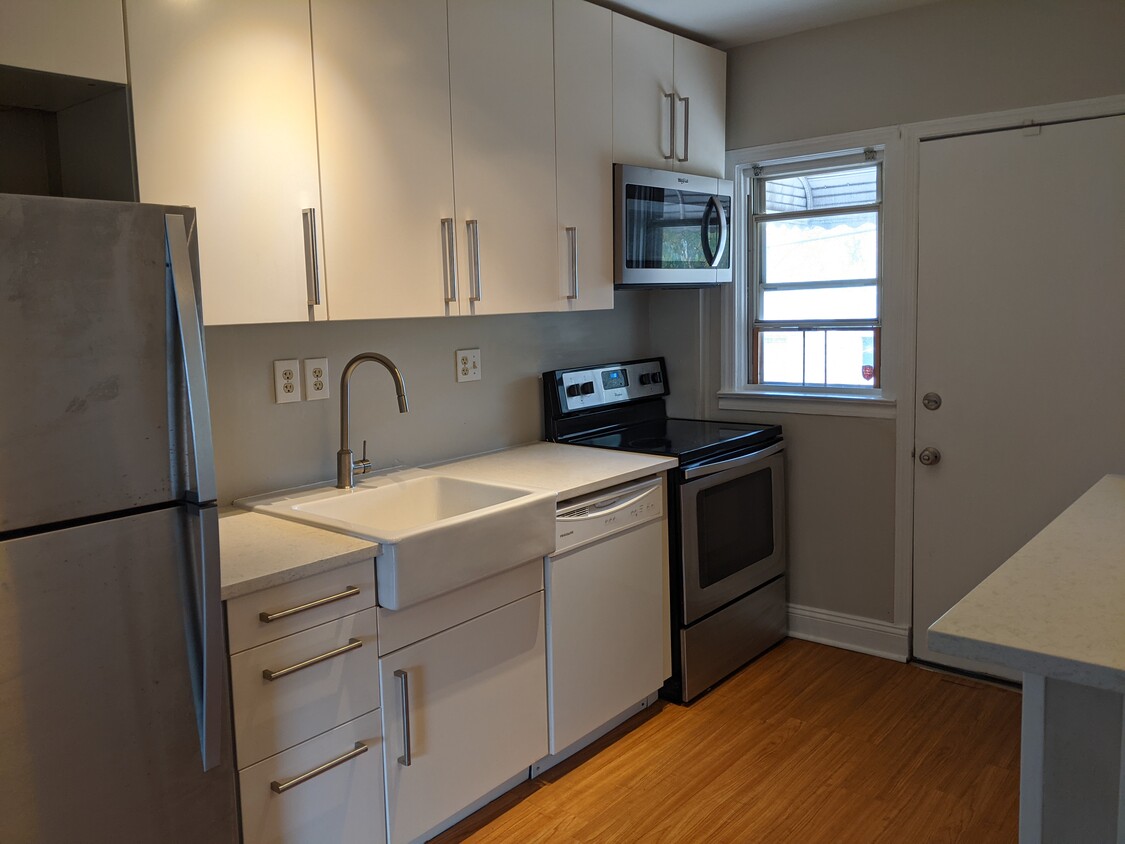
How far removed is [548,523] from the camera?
248 cm

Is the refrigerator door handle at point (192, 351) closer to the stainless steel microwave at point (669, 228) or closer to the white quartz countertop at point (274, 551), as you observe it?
the white quartz countertop at point (274, 551)

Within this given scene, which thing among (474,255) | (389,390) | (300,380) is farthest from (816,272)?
(300,380)

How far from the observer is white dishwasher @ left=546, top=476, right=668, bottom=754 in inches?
103

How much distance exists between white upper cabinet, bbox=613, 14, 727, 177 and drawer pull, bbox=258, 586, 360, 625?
5.76 feet

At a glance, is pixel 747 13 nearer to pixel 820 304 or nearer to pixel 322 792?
pixel 820 304

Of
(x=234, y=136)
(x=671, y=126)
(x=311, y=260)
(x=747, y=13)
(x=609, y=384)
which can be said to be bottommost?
(x=609, y=384)

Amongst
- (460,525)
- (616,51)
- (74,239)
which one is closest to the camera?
(74,239)

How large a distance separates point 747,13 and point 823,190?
724 millimetres

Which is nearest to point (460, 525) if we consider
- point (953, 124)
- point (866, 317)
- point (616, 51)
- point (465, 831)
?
point (465, 831)

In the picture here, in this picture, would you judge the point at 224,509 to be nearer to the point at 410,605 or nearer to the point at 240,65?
the point at 410,605

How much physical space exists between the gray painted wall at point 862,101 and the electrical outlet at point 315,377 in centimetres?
169

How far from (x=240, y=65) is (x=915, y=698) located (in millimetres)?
2820

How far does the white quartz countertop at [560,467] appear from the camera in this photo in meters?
2.67

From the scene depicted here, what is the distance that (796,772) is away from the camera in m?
2.70
